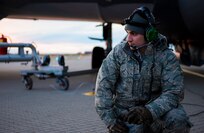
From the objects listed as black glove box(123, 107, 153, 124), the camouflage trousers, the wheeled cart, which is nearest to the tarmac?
the wheeled cart

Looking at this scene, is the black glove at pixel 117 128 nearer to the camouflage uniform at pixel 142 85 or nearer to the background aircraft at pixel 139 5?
the camouflage uniform at pixel 142 85

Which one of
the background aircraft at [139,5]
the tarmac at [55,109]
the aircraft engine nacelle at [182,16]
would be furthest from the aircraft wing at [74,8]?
the tarmac at [55,109]

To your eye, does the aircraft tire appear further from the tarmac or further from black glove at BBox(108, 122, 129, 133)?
black glove at BBox(108, 122, 129, 133)

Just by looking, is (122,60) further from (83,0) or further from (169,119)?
(83,0)

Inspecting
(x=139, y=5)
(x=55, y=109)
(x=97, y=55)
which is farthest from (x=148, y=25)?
(x=97, y=55)

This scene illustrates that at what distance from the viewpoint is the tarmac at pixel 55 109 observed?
4.67 meters

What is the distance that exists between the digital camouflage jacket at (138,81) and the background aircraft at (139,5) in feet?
15.0

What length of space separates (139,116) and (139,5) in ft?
18.5

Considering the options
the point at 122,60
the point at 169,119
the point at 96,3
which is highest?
the point at 96,3

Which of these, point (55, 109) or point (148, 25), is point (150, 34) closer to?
point (148, 25)

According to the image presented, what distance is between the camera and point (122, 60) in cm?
307

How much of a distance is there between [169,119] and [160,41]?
23.7 inches

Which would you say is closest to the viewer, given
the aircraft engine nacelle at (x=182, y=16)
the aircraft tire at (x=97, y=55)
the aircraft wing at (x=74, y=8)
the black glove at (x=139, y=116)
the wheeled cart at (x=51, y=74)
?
the black glove at (x=139, y=116)

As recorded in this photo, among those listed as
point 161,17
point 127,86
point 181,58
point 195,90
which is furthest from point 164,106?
point 181,58
